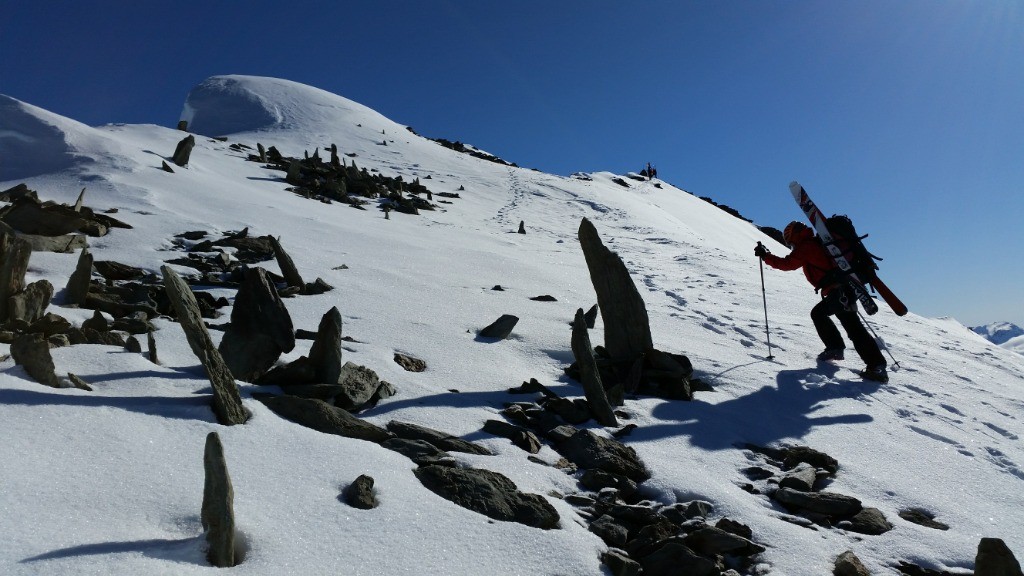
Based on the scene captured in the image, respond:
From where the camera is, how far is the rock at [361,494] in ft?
12.3

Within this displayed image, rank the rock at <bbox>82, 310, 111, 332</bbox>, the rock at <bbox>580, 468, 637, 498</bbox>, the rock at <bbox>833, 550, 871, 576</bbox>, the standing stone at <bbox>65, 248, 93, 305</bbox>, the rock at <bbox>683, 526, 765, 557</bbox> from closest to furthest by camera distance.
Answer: the rock at <bbox>833, 550, 871, 576</bbox>
the rock at <bbox>683, 526, 765, 557</bbox>
the rock at <bbox>580, 468, 637, 498</bbox>
the rock at <bbox>82, 310, 111, 332</bbox>
the standing stone at <bbox>65, 248, 93, 305</bbox>

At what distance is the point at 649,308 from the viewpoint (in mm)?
11641

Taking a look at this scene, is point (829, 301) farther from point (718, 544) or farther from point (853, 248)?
point (718, 544)

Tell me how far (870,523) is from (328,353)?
14.7 ft

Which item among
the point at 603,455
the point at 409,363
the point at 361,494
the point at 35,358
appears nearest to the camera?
the point at 361,494

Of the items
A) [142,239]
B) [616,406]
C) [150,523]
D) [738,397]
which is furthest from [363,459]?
[142,239]

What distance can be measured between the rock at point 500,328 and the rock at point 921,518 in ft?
15.5

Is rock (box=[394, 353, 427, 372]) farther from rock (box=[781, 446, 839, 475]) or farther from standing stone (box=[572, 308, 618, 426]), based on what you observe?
rock (box=[781, 446, 839, 475])

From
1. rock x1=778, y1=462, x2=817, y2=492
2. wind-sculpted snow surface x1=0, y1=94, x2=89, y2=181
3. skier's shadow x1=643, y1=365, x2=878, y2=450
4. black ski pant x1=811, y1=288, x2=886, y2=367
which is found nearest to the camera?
rock x1=778, y1=462, x2=817, y2=492

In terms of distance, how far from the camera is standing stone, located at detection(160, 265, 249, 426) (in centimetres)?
443

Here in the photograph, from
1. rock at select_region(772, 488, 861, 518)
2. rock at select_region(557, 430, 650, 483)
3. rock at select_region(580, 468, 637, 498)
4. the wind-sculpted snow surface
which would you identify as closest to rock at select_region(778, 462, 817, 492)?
rock at select_region(772, 488, 861, 518)

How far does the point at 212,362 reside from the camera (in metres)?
4.58

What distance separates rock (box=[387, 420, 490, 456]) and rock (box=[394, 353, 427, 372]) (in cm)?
155

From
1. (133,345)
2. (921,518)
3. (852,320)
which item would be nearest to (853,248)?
(852,320)
